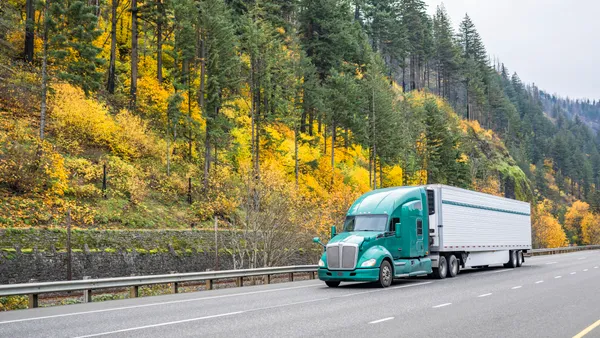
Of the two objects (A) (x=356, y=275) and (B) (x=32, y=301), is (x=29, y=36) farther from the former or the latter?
(A) (x=356, y=275)

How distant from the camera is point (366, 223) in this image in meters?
20.7

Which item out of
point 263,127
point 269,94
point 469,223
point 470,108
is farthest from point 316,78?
point 470,108

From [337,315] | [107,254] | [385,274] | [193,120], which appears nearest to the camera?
[337,315]

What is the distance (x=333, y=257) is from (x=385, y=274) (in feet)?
6.42

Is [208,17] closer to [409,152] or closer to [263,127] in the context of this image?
[263,127]

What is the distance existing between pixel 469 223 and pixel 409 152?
41976 mm

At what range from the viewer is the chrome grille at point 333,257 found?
19.1 meters

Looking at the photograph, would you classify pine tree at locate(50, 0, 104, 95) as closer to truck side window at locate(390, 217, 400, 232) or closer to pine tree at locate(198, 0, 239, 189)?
pine tree at locate(198, 0, 239, 189)

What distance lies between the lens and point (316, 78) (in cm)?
5591

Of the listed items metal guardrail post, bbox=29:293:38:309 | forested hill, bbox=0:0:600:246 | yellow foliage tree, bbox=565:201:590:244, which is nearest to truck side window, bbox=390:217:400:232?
forested hill, bbox=0:0:600:246

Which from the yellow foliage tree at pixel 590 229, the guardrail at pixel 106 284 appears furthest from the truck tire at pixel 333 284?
the yellow foliage tree at pixel 590 229

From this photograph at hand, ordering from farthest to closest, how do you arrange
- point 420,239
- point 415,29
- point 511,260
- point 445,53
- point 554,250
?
point 445,53, point 415,29, point 554,250, point 511,260, point 420,239

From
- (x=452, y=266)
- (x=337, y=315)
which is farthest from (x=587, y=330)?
(x=452, y=266)

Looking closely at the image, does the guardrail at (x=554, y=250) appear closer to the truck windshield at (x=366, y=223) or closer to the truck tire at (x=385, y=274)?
the truck windshield at (x=366, y=223)
